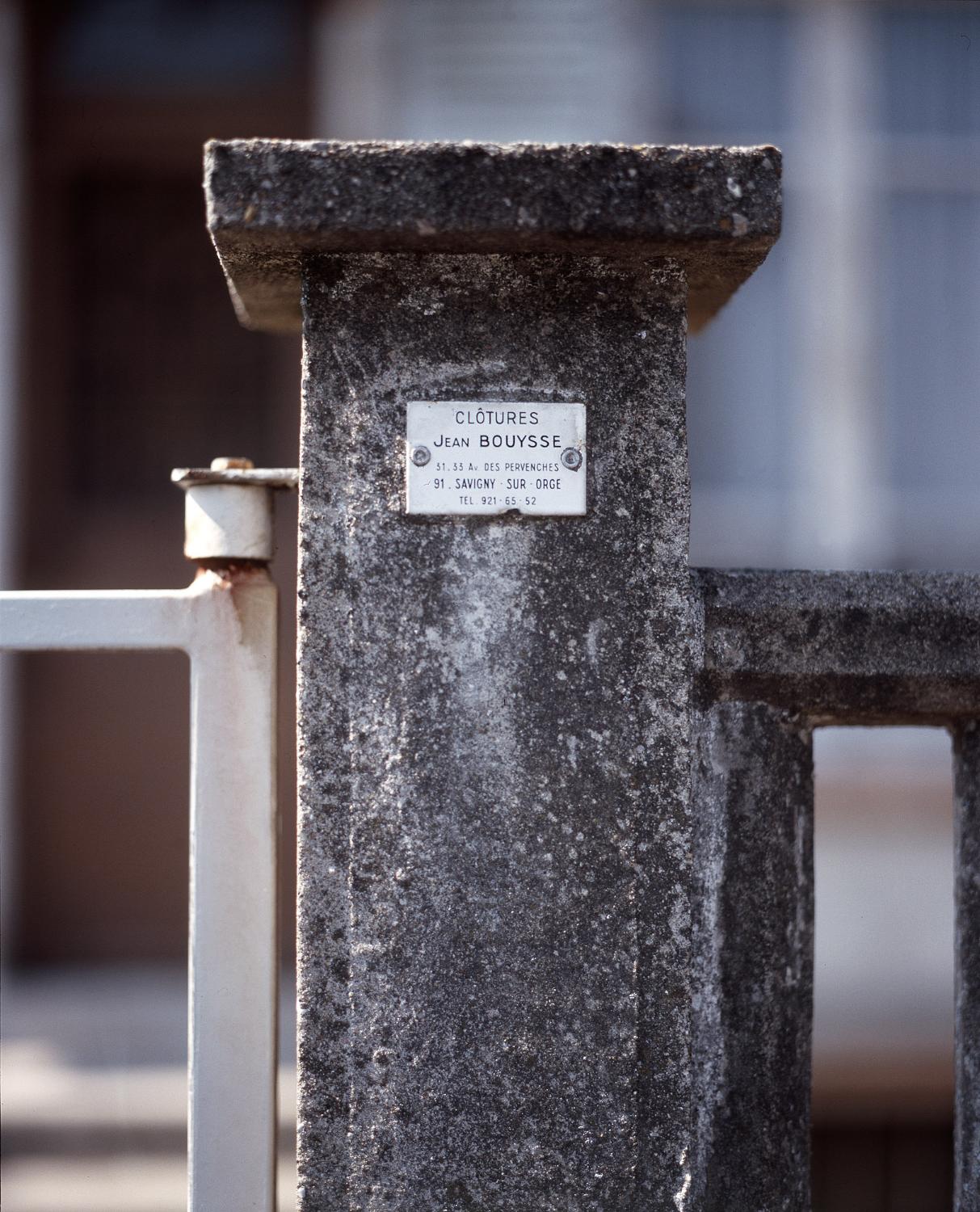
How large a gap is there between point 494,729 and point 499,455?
252 mm

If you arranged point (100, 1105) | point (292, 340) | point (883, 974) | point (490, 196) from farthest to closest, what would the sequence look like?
point (292, 340) → point (883, 974) → point (100, 1105) → point (490, 196)

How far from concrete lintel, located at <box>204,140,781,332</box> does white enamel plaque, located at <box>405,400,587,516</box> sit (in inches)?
5.7

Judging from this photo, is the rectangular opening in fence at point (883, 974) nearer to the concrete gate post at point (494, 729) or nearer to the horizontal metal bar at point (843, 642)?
the horizontal metal bar at point (843, 642)

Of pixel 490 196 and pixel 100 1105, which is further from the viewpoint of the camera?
pixel 100 1105

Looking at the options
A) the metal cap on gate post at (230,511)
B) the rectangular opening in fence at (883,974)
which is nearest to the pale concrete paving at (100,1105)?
the rectangular opening in fence at (883,974)

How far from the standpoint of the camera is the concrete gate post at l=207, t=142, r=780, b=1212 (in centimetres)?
102

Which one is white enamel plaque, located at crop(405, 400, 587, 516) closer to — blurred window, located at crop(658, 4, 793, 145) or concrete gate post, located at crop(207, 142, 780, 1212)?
concrete gate post, located at crop(207, 142, 780, 1212)

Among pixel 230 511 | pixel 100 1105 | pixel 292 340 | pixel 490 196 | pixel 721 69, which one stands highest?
pixel 721 69

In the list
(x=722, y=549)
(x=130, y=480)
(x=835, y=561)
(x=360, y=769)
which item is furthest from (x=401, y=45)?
(x=360, y=769)

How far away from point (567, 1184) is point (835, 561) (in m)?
3.04

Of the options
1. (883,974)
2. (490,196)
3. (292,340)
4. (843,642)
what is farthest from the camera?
(292,340)

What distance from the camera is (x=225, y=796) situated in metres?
1.15

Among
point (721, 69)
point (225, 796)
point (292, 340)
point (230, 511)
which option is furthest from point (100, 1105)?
point (721, 69)

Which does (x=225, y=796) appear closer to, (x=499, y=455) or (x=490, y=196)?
(x=499, y=455)
